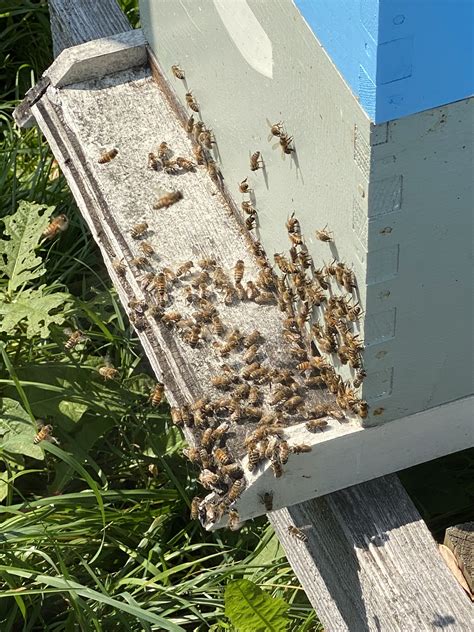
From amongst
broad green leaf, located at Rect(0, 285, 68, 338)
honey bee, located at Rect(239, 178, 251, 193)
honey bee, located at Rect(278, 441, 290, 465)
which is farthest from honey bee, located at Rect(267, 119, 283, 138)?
broad green leaf, located at Rect(0, 285, 68, 338)

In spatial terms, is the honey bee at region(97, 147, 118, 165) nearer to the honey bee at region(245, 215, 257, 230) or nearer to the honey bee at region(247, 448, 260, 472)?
the honey bee at region(245, 215, 257, 230)

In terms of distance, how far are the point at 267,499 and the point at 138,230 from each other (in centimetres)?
93

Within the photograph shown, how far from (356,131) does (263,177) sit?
78 centimetres

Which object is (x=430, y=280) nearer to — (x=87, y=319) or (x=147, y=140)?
(x=147, y=140)

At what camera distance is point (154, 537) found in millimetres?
3340

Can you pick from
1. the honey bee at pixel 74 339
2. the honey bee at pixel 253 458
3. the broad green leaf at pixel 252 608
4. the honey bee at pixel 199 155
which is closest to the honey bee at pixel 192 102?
the honey bee at pixel 199 155

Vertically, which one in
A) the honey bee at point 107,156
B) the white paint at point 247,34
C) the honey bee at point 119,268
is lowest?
the honey bee at point 119,268

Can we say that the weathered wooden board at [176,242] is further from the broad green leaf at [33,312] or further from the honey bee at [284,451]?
the broad green leaf at [33,312]

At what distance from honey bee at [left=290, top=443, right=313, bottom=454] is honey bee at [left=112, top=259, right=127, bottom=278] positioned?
0.85 m

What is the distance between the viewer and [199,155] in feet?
11.2

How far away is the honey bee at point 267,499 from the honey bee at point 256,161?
847mm

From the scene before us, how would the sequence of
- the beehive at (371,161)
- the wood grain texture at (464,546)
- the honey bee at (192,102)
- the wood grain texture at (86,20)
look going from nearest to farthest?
the beehive at (371,161), the wood grain texture at (464,546), the honey bee at (192,102), the wood grain texture at (86,20)

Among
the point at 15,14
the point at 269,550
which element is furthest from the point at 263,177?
the point at 15,14

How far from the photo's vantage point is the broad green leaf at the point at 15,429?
10.6 ft
